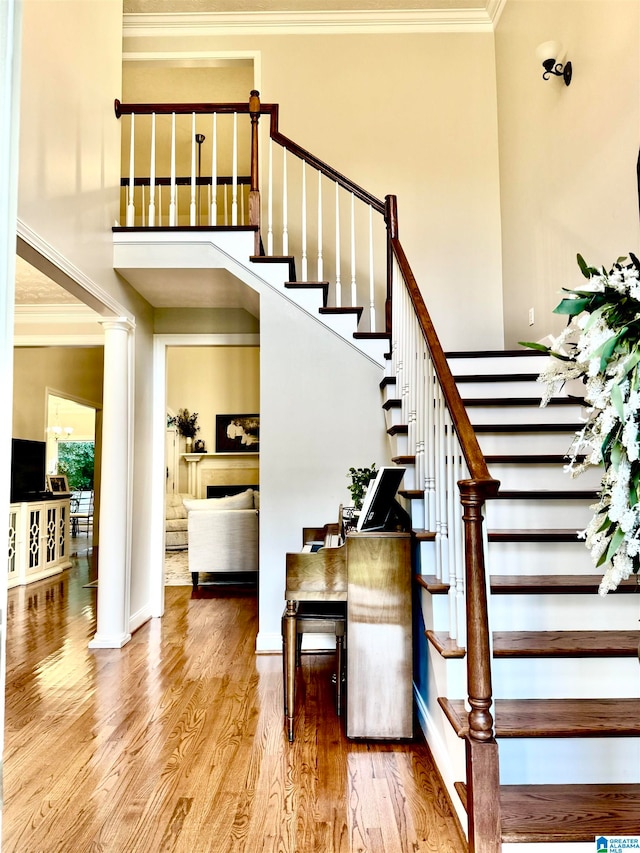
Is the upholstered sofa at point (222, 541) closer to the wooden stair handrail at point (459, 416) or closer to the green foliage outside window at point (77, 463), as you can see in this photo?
the wooden stair handrail at point (459, 416)

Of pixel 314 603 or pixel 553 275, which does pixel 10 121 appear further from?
pixel 553 275

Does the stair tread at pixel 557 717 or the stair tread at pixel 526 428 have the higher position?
the stair tread at pixel 526 428

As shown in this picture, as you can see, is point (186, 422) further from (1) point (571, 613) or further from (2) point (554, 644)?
(2) point (554, 644)

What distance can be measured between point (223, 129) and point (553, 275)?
4.55m

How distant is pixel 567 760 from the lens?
1919 millimetres

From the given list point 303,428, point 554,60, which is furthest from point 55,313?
point 554,60

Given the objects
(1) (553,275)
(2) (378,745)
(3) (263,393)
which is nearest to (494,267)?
(1) (553,275)

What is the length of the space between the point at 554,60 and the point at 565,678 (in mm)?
3662

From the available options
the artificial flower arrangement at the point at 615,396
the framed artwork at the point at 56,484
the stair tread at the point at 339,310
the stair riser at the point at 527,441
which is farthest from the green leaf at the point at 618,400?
the framed artwork at the point at 56,484

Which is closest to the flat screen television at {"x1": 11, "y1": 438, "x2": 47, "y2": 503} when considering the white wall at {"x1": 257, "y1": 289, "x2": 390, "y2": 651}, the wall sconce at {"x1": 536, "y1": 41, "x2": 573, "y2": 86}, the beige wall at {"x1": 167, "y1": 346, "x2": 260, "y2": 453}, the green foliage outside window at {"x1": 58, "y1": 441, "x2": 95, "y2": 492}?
the beige wall at {"x1": 167, "y1": 346, "x2": 260, "y2": 453}

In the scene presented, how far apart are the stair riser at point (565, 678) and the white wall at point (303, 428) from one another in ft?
6.19

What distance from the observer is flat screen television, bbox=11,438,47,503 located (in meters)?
6.66

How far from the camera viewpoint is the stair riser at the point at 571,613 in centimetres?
228

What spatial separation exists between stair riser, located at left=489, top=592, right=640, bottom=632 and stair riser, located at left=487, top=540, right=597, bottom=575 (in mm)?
207
